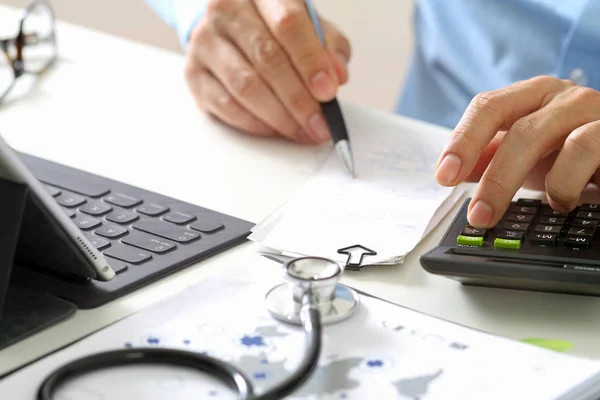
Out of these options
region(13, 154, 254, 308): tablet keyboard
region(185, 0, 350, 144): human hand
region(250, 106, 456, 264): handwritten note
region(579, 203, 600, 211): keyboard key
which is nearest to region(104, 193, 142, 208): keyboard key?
region(13, 154, 254, 308): tablet keyboard

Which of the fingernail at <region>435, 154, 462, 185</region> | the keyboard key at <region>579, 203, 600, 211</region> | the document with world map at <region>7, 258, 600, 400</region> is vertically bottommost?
the document with world map at <region>7, 258, 600, 400</region>

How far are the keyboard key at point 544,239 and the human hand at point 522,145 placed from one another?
35 millimetres

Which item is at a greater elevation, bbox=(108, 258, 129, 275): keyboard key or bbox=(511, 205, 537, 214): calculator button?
bbox=(511, 205, 537, 214): calculator button

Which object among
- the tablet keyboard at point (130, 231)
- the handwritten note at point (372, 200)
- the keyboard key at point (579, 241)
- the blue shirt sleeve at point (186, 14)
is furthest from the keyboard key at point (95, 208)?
the blue shirt sleeve at point (186, 14)

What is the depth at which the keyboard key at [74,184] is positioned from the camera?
0.68m

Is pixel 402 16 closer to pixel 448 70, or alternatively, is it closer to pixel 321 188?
pixel 448 70

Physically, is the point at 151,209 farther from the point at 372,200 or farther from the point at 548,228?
the point at 548,228

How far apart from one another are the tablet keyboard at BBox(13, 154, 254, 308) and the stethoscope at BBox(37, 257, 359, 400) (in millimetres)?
91

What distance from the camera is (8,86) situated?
0.98 metres

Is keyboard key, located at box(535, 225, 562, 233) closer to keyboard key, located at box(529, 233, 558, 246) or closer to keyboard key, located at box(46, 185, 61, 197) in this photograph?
keyboard key, located at box(529, 233, 558, 246)

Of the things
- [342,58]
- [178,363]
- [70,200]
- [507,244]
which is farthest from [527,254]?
[342,58]

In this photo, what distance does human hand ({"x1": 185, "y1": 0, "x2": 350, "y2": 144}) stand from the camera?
2.82ft

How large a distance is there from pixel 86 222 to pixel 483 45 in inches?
28.7

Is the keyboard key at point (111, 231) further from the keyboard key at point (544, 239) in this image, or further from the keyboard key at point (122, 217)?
the keyboard key at point (544, 239)
